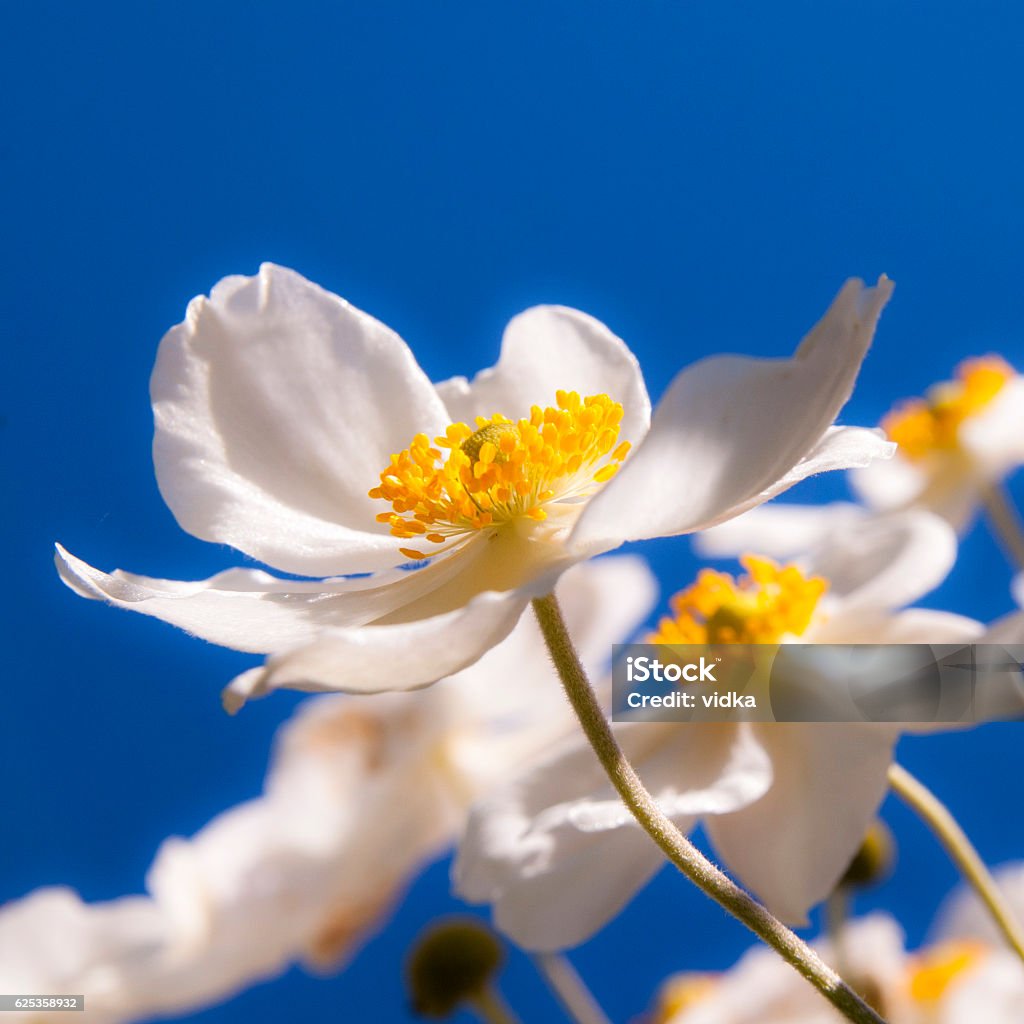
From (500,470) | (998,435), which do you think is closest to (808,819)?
(500,470)

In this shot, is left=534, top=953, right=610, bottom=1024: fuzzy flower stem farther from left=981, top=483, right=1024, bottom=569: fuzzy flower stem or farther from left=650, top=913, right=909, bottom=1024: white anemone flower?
left=981, top=483, right=1024, bottom=569: fuzzy flower stem

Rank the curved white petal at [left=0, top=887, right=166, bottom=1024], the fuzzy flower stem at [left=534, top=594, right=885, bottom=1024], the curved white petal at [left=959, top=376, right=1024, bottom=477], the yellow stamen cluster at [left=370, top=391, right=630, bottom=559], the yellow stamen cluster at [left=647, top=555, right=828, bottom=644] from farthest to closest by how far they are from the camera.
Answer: the curved white petal at [left=959, top=376, right=1024, bottom=477] → the curved white petal at [left=0, top=887, right=166, bottom=1024] → the yellow stamen cluster at [left=647, top=555, right=828, bottom=644] → the yellow stamen cluster at [left=370, top=391, right=630, bottom=559] → the fuzzy flower stem at [left=534, top=594, right=885, bottom=1024]

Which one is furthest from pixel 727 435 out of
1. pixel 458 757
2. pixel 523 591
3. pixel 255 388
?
pixel 458 757

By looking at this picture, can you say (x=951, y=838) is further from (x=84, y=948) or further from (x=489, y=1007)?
(x=84, y=948)

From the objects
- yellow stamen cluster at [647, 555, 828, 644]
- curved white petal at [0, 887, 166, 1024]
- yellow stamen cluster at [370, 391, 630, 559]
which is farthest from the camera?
curved white petal at [0, 887, 166, 1024]

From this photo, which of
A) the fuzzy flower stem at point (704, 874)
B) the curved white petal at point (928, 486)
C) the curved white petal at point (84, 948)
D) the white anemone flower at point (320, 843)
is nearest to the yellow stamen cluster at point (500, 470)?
the fuzzy flower stem at point (704, 874)

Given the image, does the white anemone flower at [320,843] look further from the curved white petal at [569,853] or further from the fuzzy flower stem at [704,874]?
the fuzzy flower stem at [704,874]

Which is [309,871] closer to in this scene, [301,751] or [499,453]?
[301,751]

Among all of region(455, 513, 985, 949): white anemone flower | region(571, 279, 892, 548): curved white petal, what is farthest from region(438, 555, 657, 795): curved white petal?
region(571, 279, 892, 548): curved white petal
